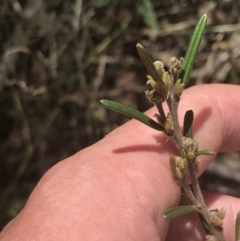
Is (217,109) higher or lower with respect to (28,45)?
lower

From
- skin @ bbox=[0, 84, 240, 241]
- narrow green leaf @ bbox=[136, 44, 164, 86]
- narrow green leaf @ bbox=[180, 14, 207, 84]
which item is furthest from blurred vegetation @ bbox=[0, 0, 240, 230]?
narrow green leaf @ bbox=[136, 44, 164, 86]

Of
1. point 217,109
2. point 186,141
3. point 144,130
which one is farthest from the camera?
point 217,109

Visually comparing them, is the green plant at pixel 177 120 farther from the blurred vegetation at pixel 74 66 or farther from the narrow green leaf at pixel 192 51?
the blurred vegetation at pixel 74 66

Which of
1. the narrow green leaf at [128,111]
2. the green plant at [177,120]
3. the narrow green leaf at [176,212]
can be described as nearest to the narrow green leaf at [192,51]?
the green plant at [177,120]

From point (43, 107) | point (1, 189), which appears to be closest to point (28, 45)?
point (43, 107)

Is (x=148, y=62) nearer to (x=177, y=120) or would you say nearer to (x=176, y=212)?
(x=177, y=120)

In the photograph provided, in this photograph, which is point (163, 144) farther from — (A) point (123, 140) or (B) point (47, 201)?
(B) point (47, 201)
